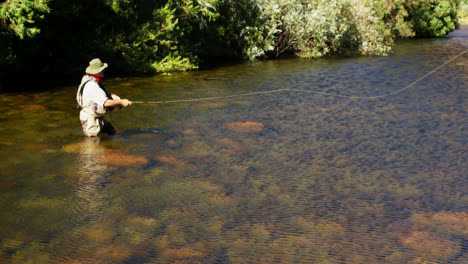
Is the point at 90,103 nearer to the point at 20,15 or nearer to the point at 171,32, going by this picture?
the point at 20,15

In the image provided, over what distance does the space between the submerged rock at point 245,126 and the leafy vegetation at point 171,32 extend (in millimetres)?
6169

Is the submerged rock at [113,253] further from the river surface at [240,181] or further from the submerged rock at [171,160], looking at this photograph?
the submerged rock at [171,160]

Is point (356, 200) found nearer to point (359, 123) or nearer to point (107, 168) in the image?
point (107, 168)

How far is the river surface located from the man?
32 cm

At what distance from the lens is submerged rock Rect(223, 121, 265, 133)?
1050cm

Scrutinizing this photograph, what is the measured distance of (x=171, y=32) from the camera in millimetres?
18812

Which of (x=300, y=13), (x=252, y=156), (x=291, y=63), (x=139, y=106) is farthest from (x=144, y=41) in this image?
(x=252, y=156)

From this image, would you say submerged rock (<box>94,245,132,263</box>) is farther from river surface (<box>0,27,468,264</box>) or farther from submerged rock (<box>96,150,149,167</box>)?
submerged rock (<box>96,150,149,167</box>)

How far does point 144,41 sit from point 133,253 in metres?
13.6

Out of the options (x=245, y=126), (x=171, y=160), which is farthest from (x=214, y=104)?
(x=171, y=160)

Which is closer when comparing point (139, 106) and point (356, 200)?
point (356, 200)

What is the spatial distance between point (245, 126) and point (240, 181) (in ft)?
11.2

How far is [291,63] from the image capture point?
22.4 meters

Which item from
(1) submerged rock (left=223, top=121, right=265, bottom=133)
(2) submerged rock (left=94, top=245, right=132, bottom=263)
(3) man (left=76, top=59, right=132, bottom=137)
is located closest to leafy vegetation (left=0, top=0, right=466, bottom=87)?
(3) man (left=76, top=59, right=132, bottom=137)
